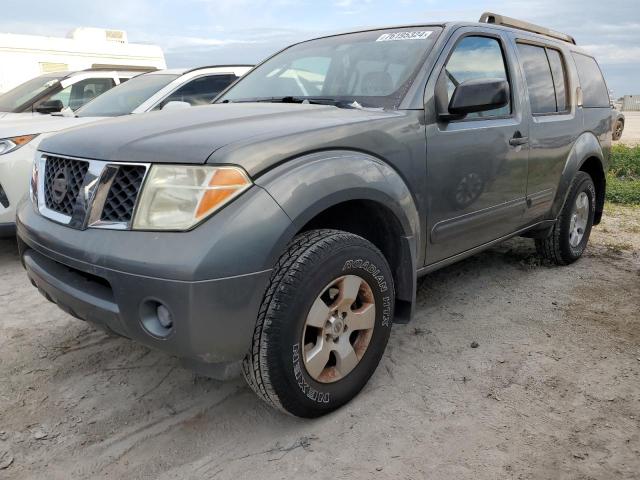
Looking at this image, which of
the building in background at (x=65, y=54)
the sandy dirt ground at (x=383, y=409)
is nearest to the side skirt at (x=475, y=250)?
the sandy dirt ground at (x=383, y=409)

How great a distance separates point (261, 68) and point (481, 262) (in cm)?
238

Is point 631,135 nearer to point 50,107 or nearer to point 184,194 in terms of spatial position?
point 50,107

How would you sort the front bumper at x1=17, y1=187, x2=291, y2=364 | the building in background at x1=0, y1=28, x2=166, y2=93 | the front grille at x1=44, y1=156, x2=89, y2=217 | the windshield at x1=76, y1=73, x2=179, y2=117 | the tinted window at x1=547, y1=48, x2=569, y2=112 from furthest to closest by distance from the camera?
the building in background at x1=0, y1=28, x2=166, y2=93
the windshield at x1=76, y1=73, x2=179, y2=117
the tinted window at x1=547, y1=48, x2=569, y2=112
the front grille at x1=44, y1=156, x2=89, y2=217
the front bumper at x1=17, y1=187, x2=291, y2=364

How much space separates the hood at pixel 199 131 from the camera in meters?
2.05

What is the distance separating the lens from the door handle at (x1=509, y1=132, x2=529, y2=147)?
10.9ft

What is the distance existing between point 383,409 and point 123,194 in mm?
1424

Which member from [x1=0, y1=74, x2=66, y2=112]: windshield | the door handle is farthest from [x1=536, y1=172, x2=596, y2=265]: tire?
[x1=0, y1=74, x2=66, y2=112]: windshield

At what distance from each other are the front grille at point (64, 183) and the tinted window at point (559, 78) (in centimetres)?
323

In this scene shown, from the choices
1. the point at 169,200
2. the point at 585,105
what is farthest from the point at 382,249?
the point at 585,105

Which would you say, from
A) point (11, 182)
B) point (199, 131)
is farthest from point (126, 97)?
point (199, 131)

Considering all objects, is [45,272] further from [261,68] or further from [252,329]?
[261,68]

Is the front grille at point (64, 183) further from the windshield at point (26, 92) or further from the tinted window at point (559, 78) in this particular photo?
the windshield at point (26, 92)

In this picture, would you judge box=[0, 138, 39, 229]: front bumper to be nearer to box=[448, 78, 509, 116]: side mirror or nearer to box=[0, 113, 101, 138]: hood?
box=[0, 113, 101, 138]: hood

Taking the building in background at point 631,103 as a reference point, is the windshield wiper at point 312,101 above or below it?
above
